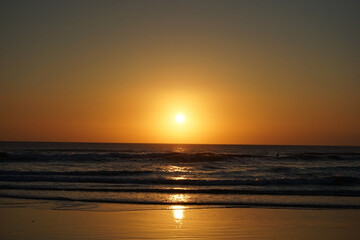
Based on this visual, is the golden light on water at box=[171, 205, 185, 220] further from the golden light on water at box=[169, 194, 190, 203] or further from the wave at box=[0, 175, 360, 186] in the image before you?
the wave at box=[0, 175, 360, 186]

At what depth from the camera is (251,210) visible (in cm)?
1293

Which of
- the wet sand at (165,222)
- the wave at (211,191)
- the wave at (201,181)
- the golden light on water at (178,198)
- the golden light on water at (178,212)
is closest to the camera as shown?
the wet sand at (165,222)

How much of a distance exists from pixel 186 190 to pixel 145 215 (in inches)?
249

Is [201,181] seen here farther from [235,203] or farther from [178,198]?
[235,203]

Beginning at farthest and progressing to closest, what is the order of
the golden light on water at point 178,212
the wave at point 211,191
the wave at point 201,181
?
1. the wave at point 201,181
2. the wave at point 211,191
3. the golden light on water at point 178,212

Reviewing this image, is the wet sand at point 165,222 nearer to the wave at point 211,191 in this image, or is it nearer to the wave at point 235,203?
the wave at point 235,203

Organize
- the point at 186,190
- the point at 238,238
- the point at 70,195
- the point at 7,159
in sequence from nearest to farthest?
1. the point at 238,238
2. the point at 70,195
3. the point at 186,190
4. the point at 7,159

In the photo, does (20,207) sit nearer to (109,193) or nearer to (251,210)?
(109,193)

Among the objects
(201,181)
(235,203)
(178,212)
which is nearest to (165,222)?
(178,212)

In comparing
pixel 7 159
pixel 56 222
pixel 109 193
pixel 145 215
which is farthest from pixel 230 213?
pixel 7 159

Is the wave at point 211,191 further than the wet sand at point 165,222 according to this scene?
Yes

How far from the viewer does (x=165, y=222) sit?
1068 cm

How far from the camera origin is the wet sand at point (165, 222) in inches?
366

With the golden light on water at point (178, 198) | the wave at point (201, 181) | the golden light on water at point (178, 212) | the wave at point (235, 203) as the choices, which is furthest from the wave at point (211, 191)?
the golden light on water at point (178, 212)
